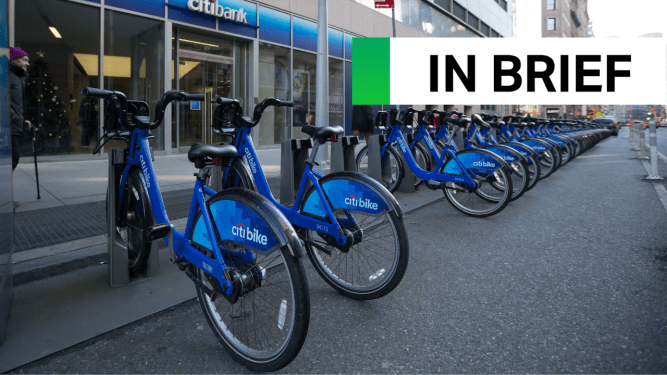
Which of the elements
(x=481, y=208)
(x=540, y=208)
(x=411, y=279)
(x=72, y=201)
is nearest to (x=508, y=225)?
(x=481, y=208)

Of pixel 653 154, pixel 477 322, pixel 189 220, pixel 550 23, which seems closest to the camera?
pixel 189 220

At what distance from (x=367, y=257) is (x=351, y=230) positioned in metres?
0.27

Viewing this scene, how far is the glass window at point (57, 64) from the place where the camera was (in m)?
9.84

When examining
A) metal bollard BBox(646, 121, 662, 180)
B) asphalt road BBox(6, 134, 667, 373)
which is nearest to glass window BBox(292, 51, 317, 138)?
metal bollard BBox(646, 121, 662, 180)

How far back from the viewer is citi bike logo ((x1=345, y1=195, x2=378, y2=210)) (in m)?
3.16

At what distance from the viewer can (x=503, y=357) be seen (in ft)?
8.06

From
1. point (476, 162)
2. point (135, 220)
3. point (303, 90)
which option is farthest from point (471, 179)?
point (303, 90)

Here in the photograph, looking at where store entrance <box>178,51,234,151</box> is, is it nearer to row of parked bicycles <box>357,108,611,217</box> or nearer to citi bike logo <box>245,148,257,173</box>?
row of parked bicycles <box>357,108,611,217</box>

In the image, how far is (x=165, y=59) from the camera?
12.2 m

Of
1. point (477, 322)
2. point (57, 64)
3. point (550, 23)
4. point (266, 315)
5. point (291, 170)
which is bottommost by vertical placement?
point (477, 322)

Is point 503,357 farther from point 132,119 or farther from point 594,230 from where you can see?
point 594,230

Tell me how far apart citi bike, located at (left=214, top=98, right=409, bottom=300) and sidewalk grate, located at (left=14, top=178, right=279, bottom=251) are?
2.31m

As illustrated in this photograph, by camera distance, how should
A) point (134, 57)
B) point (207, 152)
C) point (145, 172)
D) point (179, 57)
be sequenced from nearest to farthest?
point (207, 152), point (145, 172), point (134, 57), point (179, 57)

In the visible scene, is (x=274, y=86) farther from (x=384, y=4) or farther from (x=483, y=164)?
(x=483, y=164)
